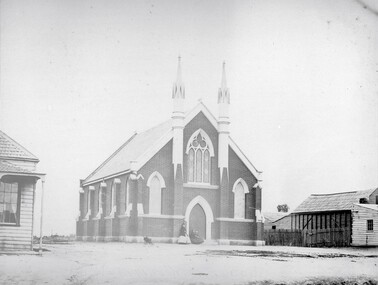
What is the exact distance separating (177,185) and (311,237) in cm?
748

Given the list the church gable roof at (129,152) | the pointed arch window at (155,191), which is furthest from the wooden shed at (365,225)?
the church gable roof at (129,152)

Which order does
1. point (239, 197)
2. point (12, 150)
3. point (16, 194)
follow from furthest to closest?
1. point (239, 197)
2. point (12, 150)
3. point (16, 194)

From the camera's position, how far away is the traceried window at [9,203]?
35.2 ft

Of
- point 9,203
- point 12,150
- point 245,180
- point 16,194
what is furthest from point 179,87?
point 9,203

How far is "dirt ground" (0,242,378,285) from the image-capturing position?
10.0m

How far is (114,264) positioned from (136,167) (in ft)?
7.36

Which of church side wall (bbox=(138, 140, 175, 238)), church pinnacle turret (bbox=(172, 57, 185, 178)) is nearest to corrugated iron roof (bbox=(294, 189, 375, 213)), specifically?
church pinnacle turret (bbox=(172, 57, 185, 178))

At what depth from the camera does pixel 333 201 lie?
1550 centimetres

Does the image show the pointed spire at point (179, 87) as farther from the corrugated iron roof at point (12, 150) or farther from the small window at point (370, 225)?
the small window at point (370, 225)

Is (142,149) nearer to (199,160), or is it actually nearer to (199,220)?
(199,160)

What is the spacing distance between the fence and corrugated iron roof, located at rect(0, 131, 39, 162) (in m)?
7.42

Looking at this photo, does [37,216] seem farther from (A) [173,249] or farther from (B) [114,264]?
(A) [173,249]

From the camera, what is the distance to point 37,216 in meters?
10.9

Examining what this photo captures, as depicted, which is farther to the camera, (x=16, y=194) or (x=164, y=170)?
(x=164, y=170)
